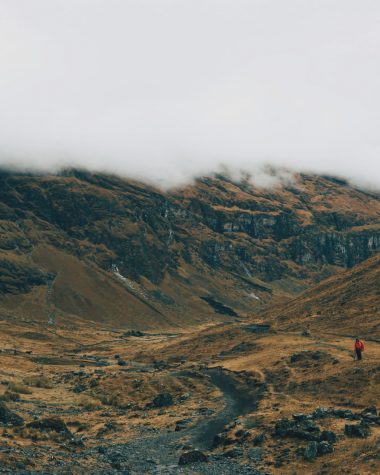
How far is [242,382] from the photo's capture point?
95688 mm

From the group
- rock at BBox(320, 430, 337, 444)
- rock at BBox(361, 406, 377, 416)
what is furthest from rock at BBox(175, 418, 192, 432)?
rock at BBox(361, 406, 377, 416)

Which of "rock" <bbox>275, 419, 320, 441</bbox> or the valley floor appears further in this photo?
"rock" <bbox>275, 419, 320, 441</bbox>

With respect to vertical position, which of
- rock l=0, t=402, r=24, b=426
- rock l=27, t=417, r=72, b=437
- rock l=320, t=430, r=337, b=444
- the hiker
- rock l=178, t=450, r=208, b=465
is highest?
the hiker

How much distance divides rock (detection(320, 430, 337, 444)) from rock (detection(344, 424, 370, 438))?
4.60 ft

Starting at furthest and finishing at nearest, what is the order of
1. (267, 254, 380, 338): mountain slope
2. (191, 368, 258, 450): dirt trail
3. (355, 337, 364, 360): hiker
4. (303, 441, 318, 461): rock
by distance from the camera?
(267, 254, 380, 338): mountain slope → (355, 337, 364, 360): hiker → (191, 368, 258, 450): dirt trail → (303, 441, 318, 461): rock

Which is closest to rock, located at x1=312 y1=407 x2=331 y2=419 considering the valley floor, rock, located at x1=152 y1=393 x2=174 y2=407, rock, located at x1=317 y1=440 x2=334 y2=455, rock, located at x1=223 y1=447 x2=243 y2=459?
the valley floor

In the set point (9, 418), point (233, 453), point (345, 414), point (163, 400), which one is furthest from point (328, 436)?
point (163, 400)

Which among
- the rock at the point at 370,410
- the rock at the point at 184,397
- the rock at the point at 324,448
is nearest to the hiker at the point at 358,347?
the rock at the point at 370,410

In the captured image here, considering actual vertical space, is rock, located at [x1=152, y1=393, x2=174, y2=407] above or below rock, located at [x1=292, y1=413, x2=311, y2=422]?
below

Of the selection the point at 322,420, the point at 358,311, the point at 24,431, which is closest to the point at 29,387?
the point at 24,431

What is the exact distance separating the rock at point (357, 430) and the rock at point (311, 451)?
412 cm

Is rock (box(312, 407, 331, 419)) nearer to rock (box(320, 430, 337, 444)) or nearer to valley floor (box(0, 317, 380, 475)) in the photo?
valley floor (box(0, 317, 380, 475))

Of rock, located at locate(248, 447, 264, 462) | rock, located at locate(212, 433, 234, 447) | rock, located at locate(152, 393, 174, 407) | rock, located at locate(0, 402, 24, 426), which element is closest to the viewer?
rock, located at locate(248, 447, 264, 462)

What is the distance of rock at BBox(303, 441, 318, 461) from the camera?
162 ft
